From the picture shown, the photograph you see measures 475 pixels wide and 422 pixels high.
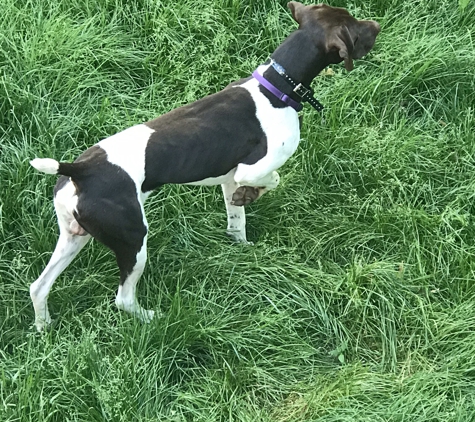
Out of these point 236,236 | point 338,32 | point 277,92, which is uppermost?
point 338,32

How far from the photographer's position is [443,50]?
4.62 m

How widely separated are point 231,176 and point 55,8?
1.95 meters

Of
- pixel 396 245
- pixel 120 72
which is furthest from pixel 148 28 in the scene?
pixel 396 245

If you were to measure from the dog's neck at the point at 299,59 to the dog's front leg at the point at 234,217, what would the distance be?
1.95ft

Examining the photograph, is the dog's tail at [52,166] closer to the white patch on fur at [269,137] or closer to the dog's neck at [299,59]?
the white patch on fur at [269,137]

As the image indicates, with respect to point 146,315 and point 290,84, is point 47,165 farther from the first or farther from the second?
point 290,84

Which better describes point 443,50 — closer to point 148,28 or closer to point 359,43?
point 359,43

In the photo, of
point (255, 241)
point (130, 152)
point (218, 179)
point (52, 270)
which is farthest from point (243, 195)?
point (52, 270)

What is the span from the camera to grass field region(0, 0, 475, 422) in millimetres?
3152

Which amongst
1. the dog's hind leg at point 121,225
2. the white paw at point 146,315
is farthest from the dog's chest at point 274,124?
the white paw at point 146,315

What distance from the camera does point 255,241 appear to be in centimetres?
401

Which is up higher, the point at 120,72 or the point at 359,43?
the point at 359,43

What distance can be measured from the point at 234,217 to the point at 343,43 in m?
1.05

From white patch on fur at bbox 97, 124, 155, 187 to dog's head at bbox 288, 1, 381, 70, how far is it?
908 millimetres
